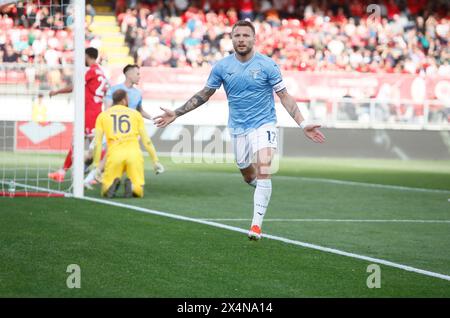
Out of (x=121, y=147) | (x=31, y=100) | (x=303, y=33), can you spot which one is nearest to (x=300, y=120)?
(x=121, y=147)

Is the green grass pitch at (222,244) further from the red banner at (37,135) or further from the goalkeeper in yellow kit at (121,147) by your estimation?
the red banner at (37,135)

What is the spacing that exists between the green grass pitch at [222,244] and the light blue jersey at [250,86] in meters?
1.23

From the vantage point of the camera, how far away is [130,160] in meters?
14.2

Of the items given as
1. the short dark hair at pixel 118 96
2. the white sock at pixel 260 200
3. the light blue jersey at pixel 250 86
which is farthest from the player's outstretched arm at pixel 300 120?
the short dark hair at pixel 118 96

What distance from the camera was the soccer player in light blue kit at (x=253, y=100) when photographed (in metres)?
9.52

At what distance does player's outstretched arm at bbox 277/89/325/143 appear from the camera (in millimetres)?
8742

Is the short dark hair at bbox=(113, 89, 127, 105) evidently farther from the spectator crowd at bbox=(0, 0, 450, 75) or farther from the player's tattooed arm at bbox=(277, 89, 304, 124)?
the spectator crowd at bbox=(0, 0, 450, 75)

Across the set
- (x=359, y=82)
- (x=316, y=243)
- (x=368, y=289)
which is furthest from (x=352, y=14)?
(x=368, y=289)

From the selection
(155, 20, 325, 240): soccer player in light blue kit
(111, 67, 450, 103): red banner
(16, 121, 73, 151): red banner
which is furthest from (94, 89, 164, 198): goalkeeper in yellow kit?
(111, 67, 450, 103): red banner

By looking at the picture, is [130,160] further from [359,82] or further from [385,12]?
[385,12]

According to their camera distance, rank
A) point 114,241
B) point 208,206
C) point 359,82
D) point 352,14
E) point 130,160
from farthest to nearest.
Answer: point 352,14, point 359,82, point 130,160, point 208,206, point 114,241

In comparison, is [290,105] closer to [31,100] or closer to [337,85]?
[31,100]

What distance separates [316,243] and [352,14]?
26.9 m

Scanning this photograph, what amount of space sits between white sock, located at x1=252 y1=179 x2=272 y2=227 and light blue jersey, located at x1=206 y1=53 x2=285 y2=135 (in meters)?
0.60
